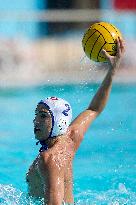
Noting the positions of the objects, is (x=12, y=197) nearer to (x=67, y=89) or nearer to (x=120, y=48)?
(x=120, y=48)

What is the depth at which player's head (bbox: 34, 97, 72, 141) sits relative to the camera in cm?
437

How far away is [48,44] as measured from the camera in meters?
12.6

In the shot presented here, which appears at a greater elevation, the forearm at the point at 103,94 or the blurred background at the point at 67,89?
the blurred background at the point at 67,89

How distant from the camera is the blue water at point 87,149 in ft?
19.3

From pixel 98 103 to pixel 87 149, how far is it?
270 centimetres

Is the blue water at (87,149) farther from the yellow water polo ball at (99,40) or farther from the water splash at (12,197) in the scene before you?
the yellow water polo ball at (99,40)

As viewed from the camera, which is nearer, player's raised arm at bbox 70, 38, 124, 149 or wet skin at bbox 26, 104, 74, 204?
wet skin at bbox 26, 104, 74, 204

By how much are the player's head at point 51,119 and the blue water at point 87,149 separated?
0.49 meters

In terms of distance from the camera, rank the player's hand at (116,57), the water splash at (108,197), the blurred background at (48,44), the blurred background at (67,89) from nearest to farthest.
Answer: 1. the player's hand at (116,57)
2. the water splash at (108,197)
3. the blurred background at (67,89)
4. the blurred background at (48,44)

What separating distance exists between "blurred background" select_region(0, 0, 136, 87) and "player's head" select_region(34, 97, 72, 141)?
6722 millimetres

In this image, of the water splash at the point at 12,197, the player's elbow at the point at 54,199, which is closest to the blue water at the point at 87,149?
the water splash at the point at 12,197

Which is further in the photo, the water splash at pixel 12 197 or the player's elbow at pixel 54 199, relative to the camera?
the water splash at pixel 12 197

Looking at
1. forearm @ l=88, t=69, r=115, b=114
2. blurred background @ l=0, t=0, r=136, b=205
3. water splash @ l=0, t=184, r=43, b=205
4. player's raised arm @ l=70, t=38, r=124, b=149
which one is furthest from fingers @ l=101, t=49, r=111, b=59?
blurred background @ l=0, t=0, r=136, b=205

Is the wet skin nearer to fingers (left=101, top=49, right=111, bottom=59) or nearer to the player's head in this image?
the player's head
